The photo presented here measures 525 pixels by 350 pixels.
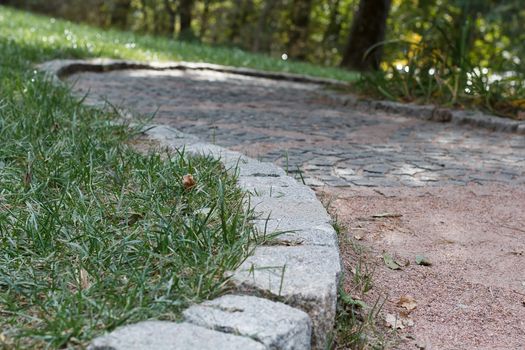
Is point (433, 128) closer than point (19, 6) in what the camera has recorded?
Yes

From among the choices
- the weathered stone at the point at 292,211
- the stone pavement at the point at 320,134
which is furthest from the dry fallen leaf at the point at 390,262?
the stone pavement at the point at 320,134

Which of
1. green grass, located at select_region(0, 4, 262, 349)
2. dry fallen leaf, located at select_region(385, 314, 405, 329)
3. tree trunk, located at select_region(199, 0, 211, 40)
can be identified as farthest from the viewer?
tree trunk, located at select_region(199, 0, 211, 40)

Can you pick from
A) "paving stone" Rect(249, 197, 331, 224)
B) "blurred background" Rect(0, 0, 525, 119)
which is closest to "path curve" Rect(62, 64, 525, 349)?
"paving stone" Rect(249, 197, 331, 224)

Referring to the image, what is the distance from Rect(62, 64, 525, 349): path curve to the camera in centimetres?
238

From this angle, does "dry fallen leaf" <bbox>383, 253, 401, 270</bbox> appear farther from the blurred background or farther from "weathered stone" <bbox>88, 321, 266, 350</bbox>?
the blurred background

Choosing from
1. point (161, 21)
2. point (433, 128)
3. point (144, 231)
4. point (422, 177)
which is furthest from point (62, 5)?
point (144, 231)

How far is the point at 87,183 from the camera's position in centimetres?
273

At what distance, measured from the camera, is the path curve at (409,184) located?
7.80 feet

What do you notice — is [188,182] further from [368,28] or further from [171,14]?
[171,14]

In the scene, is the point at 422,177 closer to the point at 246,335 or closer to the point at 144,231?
the point at 144,231

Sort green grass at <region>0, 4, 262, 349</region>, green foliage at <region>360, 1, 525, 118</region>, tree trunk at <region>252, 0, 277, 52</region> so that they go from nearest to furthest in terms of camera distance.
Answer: green grass at <region>0, 4, 262, 349</region> → green foliage at <region>360, 1, 525, 118</region> → tree trunk at <region>252, 0, 277, 52</region>

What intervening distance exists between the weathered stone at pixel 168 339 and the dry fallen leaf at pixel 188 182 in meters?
1.04

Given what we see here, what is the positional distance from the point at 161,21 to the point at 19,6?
3897 mm

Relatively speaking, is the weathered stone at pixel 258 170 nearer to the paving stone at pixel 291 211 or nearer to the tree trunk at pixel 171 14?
the paving stone at pixel 291 211
